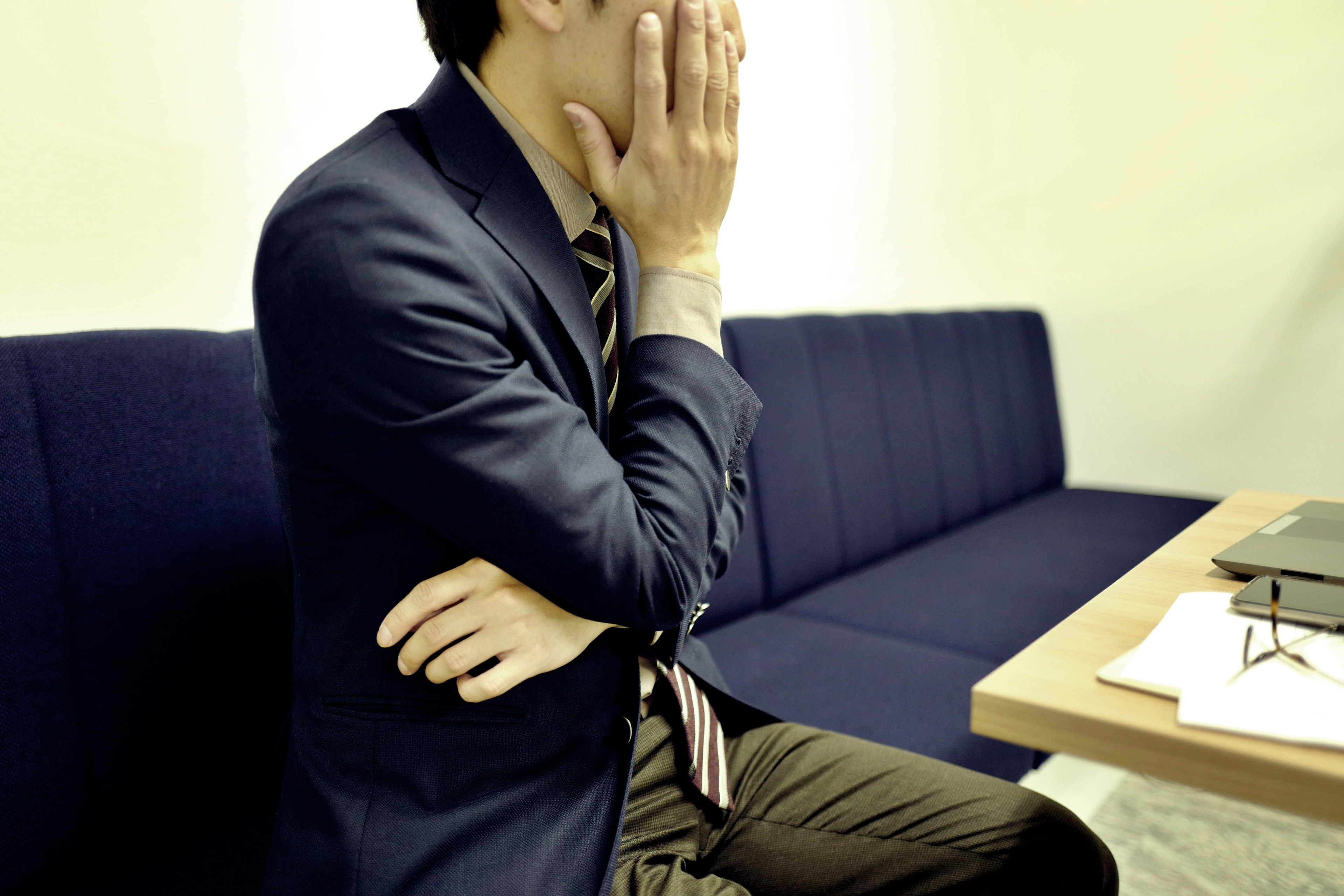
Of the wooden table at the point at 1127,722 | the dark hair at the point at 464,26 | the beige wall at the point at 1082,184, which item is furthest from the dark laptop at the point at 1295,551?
A: the beige wall at the point at 1082,184

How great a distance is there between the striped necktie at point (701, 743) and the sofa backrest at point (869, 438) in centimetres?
66

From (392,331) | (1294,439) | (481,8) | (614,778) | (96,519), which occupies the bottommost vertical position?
(1294,439)

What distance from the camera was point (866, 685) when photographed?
4.57ft

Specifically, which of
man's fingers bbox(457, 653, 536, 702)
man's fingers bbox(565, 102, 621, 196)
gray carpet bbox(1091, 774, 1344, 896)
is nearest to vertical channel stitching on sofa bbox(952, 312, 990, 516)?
gray carpet bbox(1091, 774, 1344, 896)

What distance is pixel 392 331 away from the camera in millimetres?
608

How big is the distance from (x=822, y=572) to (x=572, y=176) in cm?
127

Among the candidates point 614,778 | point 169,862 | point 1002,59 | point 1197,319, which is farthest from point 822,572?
point 1002,59

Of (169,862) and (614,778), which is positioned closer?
(614,778)

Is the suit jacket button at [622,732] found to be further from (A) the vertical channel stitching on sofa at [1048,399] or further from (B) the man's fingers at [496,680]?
(A) the vertical channel stitching on sofa at [1048,399]

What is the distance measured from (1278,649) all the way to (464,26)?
85 centimetres

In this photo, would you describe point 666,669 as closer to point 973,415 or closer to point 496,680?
point 496,680

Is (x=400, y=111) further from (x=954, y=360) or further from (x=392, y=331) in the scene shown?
(x=954, y=360)

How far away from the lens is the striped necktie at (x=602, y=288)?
84 cm

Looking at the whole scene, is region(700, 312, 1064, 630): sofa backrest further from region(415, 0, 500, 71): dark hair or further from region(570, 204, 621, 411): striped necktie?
region(415, 0, 500, 71): dark hair
